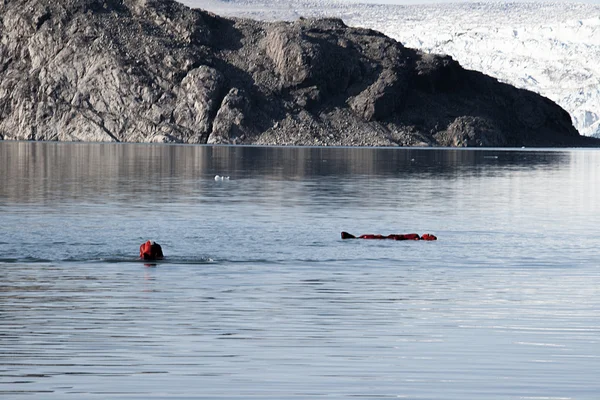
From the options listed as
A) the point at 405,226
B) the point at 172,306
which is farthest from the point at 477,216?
the point at 172,306

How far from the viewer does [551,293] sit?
22.4m

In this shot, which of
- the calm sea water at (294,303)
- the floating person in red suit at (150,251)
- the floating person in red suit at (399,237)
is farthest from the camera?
the floating person in red suit at (399,237)

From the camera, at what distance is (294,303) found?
20.5 metres

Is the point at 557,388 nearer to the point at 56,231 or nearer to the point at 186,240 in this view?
the point at 186,240

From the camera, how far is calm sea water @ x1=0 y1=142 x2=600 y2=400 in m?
13.8

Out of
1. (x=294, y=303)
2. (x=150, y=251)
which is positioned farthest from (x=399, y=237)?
(x=294, y=303)

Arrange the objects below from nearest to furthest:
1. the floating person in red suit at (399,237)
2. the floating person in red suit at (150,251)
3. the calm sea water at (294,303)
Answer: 1. the calm sea water at (294,303)
2. the floating person in red suit at (150,251)
3. the floating person in red suit at (399,237)

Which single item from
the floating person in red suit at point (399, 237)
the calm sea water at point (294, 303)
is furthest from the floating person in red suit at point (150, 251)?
the floating person in red suit at point (399, 237)

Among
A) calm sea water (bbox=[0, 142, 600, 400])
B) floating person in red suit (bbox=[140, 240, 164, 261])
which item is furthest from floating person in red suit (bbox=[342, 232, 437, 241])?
floating person in red suit (bbox=[140, 240, 164, 261])

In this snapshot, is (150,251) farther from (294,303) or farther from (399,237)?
(399,237)

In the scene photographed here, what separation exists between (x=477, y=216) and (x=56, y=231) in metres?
17.1

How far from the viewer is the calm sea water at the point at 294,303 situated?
45.3ft

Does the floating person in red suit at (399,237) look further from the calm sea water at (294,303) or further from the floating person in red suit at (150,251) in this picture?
the floating person in red suit at (150,251)

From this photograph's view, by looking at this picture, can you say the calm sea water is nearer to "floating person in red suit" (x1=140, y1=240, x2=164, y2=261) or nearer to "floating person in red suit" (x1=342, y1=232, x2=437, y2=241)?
"floating person in red suit" (x1=140, y1=240, x2=164, y2=261)
